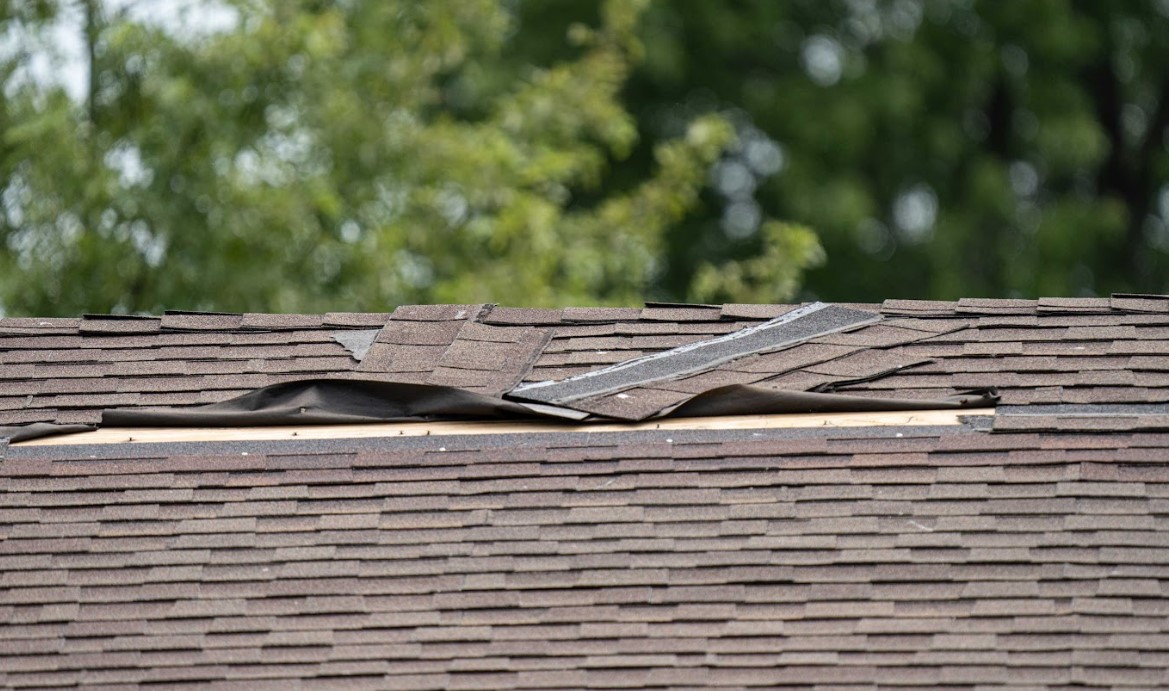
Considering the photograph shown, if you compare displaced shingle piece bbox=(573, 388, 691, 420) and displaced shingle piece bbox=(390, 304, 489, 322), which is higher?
displaced shingle piece bbox=(390, 304, 489, 322)

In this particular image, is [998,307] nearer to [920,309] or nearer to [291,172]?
[920,309]

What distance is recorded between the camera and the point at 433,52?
49.4ft

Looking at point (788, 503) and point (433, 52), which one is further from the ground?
point (433, 52)

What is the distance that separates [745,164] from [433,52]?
10474mm

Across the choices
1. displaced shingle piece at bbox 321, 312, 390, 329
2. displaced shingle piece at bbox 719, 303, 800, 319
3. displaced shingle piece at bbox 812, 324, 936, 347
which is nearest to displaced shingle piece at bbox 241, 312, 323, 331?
displaced shingle piece at bbox 321, 312, 390, 329

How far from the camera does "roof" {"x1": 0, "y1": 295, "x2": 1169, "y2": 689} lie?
195 inches

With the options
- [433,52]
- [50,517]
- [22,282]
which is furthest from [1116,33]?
[50,517]

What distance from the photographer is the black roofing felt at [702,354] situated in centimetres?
623

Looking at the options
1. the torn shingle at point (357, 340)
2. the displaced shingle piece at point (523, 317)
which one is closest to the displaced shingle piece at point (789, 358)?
the displaced shingle piece at point (523, 317)

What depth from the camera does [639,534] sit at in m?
5.44

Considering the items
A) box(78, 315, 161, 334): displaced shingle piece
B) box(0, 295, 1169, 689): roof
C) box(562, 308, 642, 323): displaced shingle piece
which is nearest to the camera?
box(0, 295, 1169, 689): roof

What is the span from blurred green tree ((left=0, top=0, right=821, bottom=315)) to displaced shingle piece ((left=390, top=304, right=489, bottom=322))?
6.32 m

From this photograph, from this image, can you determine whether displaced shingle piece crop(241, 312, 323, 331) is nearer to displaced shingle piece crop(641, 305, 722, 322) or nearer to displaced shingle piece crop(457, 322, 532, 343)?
displaced shingle piece crop(457, 322, 532, 343)

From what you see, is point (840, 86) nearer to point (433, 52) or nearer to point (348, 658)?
point (433, 52)
